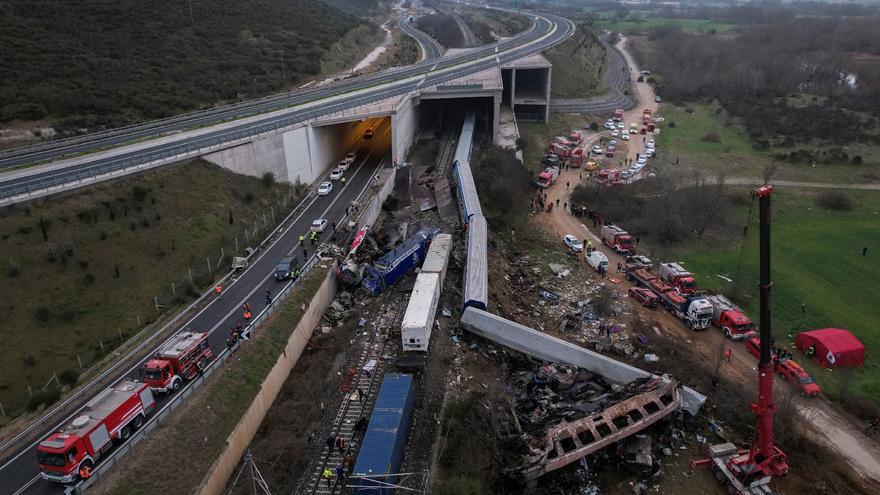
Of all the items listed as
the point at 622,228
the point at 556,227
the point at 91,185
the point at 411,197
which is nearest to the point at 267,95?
the point at 411,197

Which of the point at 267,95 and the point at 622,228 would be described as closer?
the point at 622,228

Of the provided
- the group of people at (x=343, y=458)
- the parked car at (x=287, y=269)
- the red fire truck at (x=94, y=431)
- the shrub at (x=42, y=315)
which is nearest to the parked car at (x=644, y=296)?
the group of people at (x=343, y=458)

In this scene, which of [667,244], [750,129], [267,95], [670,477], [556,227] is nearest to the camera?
[670,477]

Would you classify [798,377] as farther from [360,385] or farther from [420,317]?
[360,385]

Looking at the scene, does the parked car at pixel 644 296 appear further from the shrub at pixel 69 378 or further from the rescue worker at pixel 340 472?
the shrub at pixel 69 378

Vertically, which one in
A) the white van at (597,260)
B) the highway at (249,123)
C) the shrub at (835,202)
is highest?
the highway at (249,123)

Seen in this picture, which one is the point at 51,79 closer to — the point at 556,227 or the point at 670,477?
the point at 556,227
